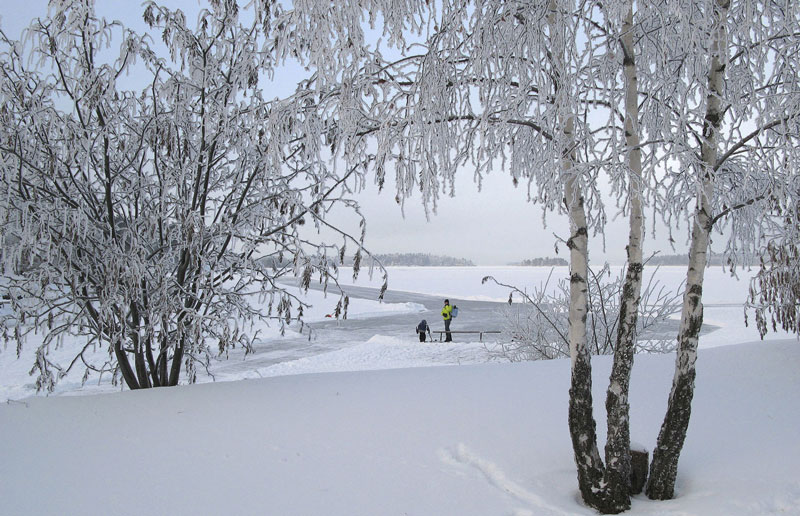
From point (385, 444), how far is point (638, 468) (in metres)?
1.92

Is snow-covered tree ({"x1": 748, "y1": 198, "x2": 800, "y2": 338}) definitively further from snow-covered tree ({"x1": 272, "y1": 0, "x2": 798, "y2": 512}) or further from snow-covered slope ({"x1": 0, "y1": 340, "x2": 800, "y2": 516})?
snow-covered tree ({"x1": 272, "y1": 0, "x2": 798, "y2": 512})

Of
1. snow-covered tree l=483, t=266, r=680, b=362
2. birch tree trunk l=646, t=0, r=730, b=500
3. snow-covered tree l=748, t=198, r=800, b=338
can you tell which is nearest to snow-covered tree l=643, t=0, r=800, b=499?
birch tree trunk l=646, t=0, r=730, b=500

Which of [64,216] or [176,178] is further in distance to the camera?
[176,178]

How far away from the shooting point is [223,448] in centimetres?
427

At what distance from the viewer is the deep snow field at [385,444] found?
11.5ft

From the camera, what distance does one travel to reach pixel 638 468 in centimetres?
398

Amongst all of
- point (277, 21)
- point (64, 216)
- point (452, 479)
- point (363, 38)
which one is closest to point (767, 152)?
point (363, 38)

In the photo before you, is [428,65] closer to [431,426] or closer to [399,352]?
[431,426]

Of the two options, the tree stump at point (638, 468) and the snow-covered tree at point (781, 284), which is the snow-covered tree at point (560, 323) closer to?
the snow-covered tree at point (781, 284)

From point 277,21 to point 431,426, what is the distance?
136 inches

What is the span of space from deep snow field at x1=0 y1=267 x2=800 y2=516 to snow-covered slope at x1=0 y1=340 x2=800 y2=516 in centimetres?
1

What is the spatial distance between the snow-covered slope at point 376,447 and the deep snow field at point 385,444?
1cm

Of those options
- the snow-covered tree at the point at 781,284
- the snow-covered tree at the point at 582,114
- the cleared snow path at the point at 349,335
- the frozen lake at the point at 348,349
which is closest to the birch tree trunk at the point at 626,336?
the snow-covered tree at the point at 582,114

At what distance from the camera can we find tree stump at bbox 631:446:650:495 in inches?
156
